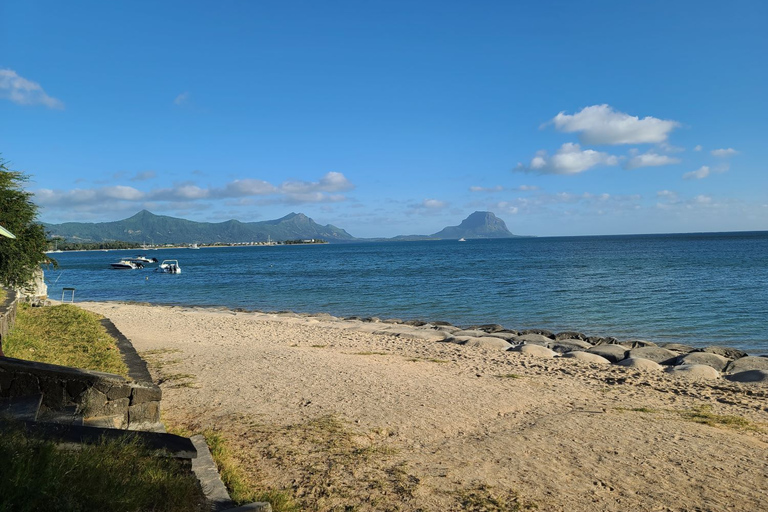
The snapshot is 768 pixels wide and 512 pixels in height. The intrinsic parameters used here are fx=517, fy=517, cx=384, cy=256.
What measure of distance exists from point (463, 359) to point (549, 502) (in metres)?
8.32

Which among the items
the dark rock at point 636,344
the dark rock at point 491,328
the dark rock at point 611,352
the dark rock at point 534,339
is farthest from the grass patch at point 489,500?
the dark rock at point 491,328

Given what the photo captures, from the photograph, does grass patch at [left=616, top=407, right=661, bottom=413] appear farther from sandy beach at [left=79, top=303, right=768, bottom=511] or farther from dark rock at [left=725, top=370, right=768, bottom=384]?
dark rock at [left=725, top=370, right=768, bottom=384]

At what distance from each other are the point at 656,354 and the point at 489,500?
1093 cm

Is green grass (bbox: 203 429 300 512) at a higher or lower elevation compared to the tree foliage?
lower

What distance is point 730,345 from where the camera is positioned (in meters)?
17.2

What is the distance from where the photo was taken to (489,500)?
5148 millimetres

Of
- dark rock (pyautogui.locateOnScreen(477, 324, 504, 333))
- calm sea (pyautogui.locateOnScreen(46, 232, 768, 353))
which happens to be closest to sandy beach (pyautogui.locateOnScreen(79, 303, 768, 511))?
dark rock (pyautogui.locateOnScreen(477, 324, 504, 333))

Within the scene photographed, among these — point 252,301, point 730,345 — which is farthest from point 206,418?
point 252,301

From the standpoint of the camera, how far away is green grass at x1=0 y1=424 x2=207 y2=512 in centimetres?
301

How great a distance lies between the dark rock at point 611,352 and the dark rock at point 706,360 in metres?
1.32

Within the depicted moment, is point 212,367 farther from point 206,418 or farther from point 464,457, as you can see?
point 464,457

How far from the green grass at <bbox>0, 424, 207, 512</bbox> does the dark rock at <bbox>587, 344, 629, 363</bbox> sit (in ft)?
40.4

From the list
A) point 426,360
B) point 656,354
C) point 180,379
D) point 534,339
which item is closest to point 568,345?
point 534,339

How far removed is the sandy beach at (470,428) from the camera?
5410mm
